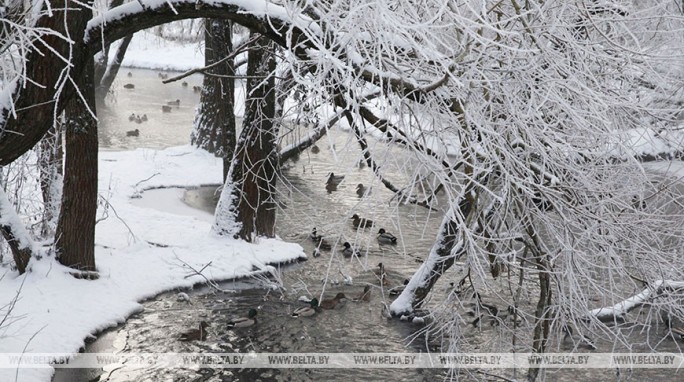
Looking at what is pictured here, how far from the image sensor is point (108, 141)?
2309 centimetres

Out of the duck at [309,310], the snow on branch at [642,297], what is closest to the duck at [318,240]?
the duck at [309,310]

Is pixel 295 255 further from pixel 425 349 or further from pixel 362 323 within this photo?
pixel 425 349

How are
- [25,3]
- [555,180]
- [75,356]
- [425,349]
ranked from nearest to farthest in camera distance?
[555,180]
[25,3]
[75,356]
[425,349]

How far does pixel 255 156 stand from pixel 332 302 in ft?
11.0

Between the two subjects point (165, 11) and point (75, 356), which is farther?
point (75, 356)

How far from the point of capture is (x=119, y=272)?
11852 millimetres

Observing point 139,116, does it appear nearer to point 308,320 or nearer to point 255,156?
point 255,156

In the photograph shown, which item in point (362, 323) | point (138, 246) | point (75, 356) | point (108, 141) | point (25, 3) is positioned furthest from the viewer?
point (108, 141)

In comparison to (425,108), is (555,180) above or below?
below

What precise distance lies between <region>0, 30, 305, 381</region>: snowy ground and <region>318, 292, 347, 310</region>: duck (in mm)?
1838

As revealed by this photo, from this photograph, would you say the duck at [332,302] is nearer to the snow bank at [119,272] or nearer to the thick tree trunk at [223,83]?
the snow bank at [119,272]

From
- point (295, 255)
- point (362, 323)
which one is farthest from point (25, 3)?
point (295, 255)

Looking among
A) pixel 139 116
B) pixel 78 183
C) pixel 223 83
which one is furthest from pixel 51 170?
pixel 139 116

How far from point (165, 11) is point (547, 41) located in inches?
130
